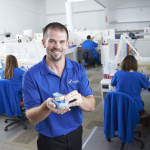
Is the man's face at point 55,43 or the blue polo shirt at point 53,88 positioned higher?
the man's face at point 55,43

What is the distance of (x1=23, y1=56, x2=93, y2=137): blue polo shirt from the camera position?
1.05 metres

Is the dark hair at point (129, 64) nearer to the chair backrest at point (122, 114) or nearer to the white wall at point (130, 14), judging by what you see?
the chair backrest at point (122, 114)


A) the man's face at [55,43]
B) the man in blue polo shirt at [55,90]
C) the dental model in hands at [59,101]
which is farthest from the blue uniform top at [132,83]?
the dental model in hands at [59,101]

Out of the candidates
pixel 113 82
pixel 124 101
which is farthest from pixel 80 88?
pixel 113 82

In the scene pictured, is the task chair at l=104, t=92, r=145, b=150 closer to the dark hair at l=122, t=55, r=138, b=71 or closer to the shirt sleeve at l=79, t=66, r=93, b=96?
the dark hair at l=122, t=55, r=138, b=71

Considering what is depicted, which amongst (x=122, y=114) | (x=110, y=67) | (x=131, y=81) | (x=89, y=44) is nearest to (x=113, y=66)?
(x=110, y=67)

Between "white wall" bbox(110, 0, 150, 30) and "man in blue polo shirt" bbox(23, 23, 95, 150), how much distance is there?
9623mm

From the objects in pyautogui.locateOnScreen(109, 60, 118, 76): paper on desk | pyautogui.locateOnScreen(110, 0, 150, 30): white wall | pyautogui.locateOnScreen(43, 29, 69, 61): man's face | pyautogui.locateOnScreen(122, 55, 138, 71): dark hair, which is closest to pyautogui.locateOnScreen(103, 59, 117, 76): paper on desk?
pyautogui.locateOnScreen(109, 60, 118, 76): paper on desk

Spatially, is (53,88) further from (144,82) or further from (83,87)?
(144,82)

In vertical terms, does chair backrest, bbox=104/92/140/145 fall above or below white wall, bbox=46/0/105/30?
below

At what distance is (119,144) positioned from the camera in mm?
2295

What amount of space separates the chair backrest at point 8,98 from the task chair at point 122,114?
4.57 feet

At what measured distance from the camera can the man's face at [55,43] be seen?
40.7 inches

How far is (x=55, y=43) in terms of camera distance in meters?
1.04
